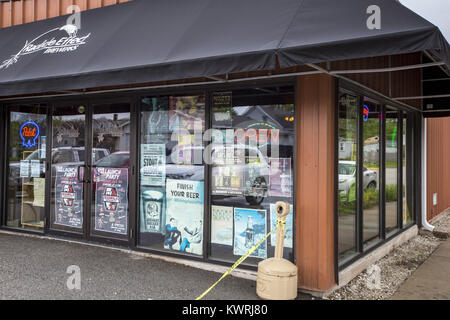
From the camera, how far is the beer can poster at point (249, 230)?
16.6 ft

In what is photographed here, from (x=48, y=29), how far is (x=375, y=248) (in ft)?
20.2

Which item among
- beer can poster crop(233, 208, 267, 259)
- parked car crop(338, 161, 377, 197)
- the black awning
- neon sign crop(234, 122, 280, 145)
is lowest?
beer can poster crop(233, 208, 267, 259)

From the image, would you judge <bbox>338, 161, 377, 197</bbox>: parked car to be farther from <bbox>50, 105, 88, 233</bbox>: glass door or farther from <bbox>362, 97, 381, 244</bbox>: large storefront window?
<bbox>50, 105, 88, 233</bbox>: glass door

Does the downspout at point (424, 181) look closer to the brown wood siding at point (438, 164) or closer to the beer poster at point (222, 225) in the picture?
the brown wood siding at point (438, 164)

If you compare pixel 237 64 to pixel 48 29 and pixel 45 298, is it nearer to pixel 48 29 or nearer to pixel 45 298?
pixel 45 298

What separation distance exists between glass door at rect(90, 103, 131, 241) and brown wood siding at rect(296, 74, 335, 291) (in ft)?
8.85

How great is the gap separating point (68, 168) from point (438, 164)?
28.8ft

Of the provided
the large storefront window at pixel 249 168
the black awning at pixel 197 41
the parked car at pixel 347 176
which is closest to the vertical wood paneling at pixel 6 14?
the black awning at pixel 197 41

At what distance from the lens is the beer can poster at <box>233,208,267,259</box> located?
5074 mm

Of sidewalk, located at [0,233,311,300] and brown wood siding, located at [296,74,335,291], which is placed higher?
brown wood siding, located at [296,74,335,291]

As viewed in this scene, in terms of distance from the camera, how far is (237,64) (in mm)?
4090

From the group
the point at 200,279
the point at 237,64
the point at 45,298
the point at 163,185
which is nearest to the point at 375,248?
the point at 200,279

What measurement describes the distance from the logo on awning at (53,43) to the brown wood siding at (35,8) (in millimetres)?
604

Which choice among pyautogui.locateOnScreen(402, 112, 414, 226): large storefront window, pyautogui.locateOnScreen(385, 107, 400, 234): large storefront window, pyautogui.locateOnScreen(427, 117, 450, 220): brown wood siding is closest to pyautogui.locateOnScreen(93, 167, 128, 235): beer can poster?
pyautogui.locateOnScreen(385, 107, 400, 234): large storefront window
